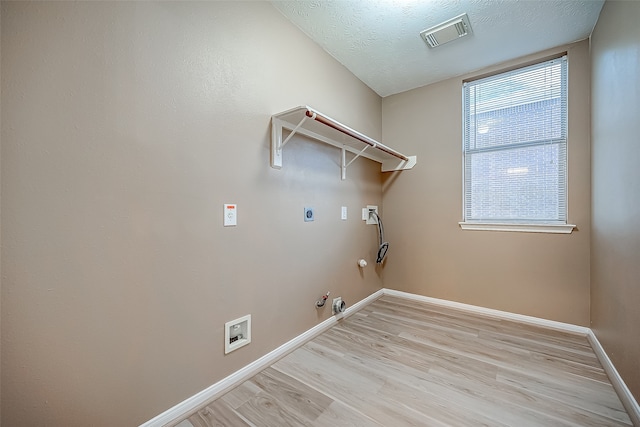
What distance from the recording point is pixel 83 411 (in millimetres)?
952

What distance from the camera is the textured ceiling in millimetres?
1675

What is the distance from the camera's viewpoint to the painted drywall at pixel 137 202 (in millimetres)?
838

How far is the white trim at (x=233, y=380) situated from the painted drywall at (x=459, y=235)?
4.19ft

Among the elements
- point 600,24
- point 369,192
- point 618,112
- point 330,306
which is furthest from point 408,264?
point 600,24

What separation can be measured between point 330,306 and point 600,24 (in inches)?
112

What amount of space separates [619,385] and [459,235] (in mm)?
1416

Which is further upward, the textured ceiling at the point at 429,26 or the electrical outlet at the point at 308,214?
the textured ceiling at the point at 429,26

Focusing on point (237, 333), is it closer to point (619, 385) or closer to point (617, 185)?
point (619, 385)

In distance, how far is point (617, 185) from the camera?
1.43m

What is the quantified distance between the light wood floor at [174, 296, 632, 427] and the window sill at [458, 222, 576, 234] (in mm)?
839

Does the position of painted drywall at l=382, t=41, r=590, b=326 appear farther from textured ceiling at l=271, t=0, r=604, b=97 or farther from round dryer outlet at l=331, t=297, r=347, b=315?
round dryer outlet at l=331, t=297, r=347, b=315

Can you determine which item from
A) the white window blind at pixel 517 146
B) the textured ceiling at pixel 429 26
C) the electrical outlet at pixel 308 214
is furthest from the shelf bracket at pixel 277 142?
the white window blind at pixel 517 146

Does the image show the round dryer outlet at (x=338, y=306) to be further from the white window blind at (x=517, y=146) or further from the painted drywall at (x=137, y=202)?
the white window blind at (x=517, y=146)

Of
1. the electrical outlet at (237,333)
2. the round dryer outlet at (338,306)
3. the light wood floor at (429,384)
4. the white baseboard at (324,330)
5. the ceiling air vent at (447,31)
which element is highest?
the ceiling air vent at (447,31)
